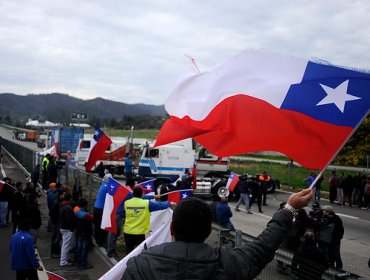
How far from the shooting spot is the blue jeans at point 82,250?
909cm

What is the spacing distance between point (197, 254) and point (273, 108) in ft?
11.1

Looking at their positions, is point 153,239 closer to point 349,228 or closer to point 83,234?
point 83,234

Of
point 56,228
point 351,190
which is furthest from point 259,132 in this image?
point 351,190

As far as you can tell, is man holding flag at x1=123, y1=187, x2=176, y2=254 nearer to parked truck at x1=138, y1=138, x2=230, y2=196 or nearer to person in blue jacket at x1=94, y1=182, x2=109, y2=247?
person in blue jacket at x1=94, y1=182, x2=109, y2=247

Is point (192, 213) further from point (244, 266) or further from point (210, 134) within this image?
point (210, 134)

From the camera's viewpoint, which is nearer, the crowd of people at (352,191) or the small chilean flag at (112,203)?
the small chilean flag at (112,203)

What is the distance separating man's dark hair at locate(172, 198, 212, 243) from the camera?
2219mm

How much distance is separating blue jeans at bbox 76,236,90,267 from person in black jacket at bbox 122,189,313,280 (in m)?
7.27

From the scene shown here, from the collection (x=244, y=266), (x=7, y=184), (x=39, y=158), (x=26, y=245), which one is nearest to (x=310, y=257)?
(x=26, y=245)

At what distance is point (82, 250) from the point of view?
29.8 feet

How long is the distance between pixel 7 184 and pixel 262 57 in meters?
9.43

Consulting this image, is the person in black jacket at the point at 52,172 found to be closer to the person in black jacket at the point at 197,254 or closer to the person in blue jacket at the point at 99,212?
the person in blue jacket at the point at 99,212

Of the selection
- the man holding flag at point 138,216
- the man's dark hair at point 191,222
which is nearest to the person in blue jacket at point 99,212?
the man holding flag at point 138,216

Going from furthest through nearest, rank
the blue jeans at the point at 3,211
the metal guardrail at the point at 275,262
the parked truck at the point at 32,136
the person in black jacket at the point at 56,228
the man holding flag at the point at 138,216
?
the parked truck at the point at 32,136
the blue jeans at the point at 3,211
the person in black jacket at the point at 56,228
the man holding flag at the point at 138,216
the metal guardrail at the point at 275,262
